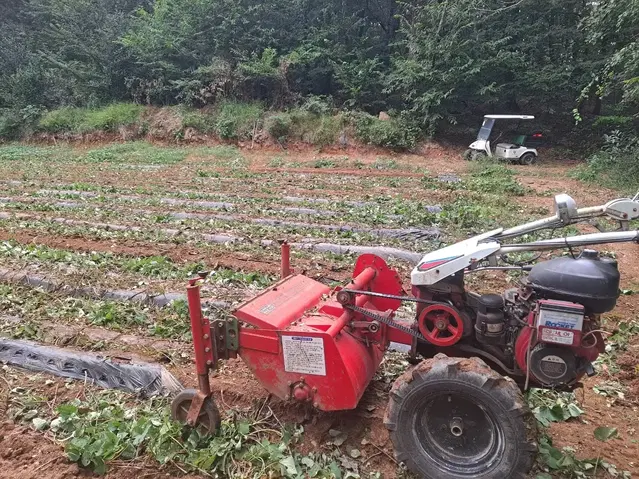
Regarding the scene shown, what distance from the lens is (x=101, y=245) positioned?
732 cm

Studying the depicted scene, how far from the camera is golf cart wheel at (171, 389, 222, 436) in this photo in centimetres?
311

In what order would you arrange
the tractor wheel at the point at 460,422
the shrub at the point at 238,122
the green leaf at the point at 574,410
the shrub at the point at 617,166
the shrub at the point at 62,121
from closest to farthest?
1. the tractor wheel at the point at 460,422
2. the green leaf at the point at 574,410
3. the shrub at the point at 617,166
4. the shrub at the point at 238,122
5. the shrub at the point at 62,121

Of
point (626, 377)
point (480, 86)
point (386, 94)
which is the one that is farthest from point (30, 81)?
point (626, 377)

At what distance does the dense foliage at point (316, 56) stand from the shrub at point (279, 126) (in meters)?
2.23

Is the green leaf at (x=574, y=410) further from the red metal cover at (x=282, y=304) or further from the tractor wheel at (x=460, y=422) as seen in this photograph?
the red metal cover at (x=282, y=304)

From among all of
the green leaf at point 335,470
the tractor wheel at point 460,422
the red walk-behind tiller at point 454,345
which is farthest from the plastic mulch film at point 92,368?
the tractor wheel at point 460,422

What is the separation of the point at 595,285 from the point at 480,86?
19444 millimetres

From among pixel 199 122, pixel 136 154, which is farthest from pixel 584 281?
pixel 199 122

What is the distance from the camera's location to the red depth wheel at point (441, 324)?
2.96 meters

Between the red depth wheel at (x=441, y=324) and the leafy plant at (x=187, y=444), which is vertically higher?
the red depth wheel at (x=441, y=324)

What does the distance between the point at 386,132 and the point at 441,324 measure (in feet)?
56.9

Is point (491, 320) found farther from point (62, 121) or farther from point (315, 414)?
point (62, 121)

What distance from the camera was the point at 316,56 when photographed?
2244 centimetres

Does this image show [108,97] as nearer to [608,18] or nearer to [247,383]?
[608,18]
